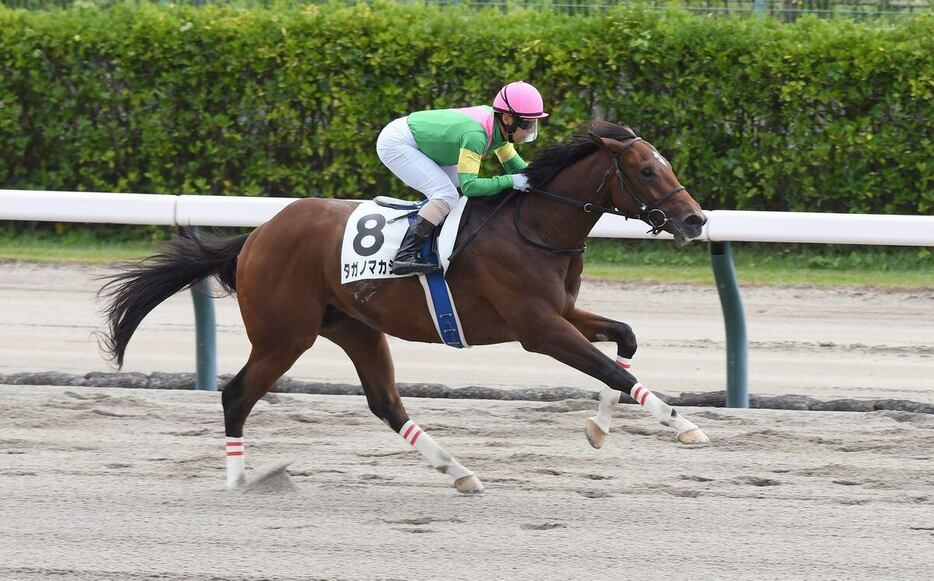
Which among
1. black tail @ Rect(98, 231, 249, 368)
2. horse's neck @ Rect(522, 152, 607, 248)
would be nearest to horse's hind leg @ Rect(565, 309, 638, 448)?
horse's neck @ Rect(522, 152, 607, 248)

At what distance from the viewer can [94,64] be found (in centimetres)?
1174

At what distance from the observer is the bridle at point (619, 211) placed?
510 centimetres

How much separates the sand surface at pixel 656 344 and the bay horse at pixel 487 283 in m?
2.06

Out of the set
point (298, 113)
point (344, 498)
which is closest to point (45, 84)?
point (298, 113)

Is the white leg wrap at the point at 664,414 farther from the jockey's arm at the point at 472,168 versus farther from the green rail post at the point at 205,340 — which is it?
the green rail post at the point at 205,340

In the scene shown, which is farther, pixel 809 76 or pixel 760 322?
pixel 809 76

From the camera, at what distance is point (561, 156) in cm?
541

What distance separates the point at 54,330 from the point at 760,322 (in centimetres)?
484

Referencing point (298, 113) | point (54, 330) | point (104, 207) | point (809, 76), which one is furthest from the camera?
point (298, 113)

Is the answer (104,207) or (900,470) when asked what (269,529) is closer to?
(900,470)

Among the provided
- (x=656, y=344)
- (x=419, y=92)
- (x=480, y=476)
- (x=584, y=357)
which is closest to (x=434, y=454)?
(x=480, y=476)

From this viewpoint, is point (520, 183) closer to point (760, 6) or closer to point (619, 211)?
point (619, 211)

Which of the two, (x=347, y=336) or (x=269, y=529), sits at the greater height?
(x=347, y=336)

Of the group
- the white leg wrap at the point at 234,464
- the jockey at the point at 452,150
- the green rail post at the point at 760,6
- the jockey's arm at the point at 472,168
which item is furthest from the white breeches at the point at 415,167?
the green rail post at the point at 760,6
